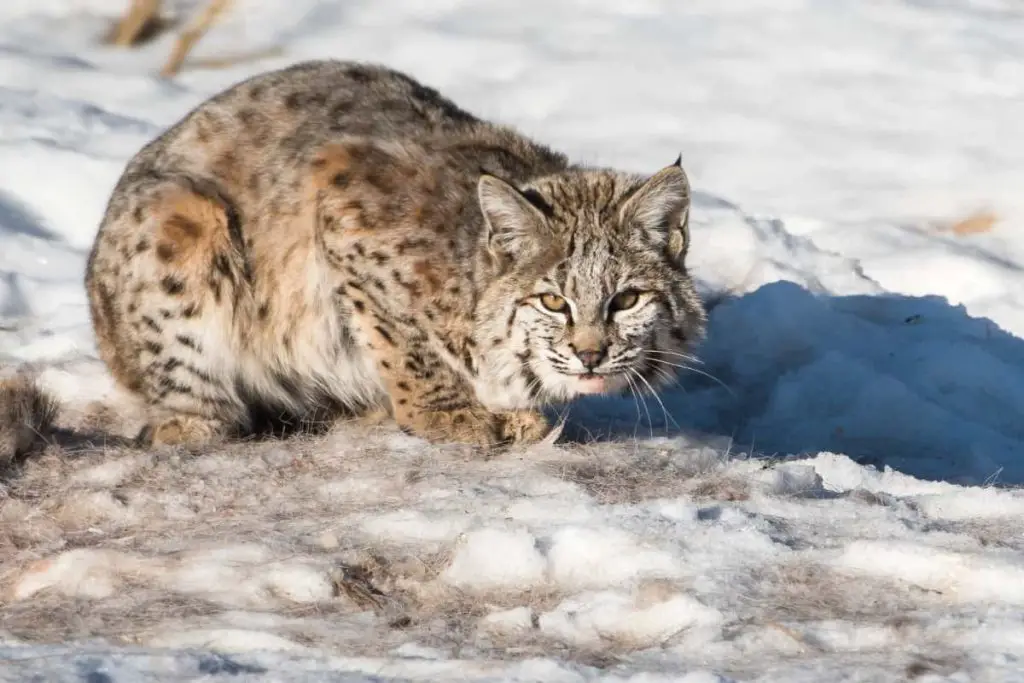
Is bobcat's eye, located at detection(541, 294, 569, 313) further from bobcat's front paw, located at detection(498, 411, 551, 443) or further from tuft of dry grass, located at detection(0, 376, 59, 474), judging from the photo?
tuft of dry grass, located at detection(0, 376, 59, 474)

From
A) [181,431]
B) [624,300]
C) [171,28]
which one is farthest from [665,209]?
[171,28]

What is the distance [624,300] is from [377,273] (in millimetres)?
940

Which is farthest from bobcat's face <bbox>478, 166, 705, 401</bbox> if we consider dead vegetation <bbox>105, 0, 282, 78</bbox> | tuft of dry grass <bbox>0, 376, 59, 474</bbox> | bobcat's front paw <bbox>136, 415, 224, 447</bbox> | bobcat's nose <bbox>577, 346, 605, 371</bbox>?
dead vegetation <bbox>105, 0, 282, 78</bbox>

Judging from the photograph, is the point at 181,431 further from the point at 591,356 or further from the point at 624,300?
the point at 624,300

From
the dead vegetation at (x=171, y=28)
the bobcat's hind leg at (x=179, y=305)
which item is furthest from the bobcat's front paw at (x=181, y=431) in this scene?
the dead vegetation at (x=171, y=28)

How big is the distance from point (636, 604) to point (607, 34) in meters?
7.02

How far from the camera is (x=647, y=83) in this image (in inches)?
388

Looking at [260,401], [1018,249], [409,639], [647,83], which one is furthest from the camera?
[647,83]

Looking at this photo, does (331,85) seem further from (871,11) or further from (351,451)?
(871,11)

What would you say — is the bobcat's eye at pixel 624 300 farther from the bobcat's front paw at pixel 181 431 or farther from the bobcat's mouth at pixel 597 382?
the bobcat's front paw at pixel 181 431

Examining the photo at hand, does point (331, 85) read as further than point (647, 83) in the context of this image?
No

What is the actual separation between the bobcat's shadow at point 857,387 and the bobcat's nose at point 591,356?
110cm

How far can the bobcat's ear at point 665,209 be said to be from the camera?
209 inches

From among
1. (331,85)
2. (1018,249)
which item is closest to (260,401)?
(331,85)
